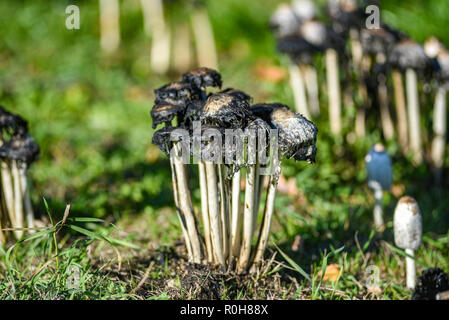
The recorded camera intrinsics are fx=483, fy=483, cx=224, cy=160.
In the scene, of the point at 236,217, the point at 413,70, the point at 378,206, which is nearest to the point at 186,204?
the point at 236,217

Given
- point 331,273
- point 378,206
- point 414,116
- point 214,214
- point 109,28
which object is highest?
point 109,28

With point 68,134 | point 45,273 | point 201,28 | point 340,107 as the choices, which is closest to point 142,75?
point 201,28

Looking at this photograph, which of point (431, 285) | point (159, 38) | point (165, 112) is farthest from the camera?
point (159, 38)

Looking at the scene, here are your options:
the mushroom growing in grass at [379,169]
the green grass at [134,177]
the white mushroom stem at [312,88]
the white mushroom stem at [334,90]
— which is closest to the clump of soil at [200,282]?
the green grass at [134,177]

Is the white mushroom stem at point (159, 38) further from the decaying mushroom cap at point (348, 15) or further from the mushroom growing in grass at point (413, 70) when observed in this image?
the mushroom growing in grass at point (413, 70)

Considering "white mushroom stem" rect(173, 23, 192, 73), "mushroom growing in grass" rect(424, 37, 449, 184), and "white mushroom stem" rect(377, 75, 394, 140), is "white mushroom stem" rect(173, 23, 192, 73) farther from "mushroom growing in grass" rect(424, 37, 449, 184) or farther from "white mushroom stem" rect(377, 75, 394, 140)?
"mushroom growing in grass" rect(424, 37, 449, 184)

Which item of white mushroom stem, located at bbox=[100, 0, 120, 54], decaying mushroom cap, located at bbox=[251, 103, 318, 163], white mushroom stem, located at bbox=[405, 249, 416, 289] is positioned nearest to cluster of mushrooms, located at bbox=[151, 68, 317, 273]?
decaying mushroom cap, located at bbox=[251, 103, 318, 163]

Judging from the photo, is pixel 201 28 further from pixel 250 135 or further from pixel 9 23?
pixel 250 135

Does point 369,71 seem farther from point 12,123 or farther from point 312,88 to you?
point 12,123
